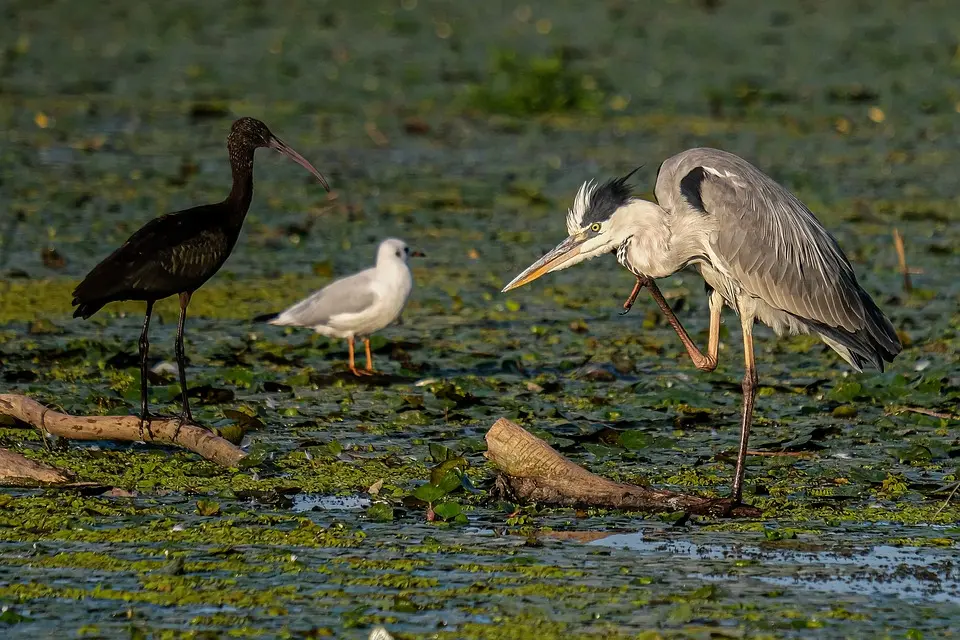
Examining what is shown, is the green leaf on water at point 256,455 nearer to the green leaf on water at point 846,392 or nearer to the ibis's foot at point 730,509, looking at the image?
the ibis's foot at point 730,509

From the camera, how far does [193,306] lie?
1052cm

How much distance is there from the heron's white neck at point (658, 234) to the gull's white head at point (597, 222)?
1 cm

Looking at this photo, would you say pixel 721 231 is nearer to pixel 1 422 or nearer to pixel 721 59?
pixel 1 422

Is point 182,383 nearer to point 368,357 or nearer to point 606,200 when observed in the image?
point 368,357

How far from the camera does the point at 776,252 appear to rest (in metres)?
7.11

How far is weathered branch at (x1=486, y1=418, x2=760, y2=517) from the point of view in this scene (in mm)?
6398

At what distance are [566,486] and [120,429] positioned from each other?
6.42 feet

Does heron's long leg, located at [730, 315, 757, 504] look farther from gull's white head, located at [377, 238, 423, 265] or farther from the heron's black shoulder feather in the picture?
gull's white head, located at [377, 238, 423, 265]

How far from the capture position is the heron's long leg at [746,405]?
21.5 feet

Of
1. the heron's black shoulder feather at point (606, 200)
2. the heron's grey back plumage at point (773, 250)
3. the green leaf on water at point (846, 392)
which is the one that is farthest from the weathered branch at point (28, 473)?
the green leaf on water at point (846, 392)

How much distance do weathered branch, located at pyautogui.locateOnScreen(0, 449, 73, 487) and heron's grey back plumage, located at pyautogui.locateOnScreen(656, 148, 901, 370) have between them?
108 inches

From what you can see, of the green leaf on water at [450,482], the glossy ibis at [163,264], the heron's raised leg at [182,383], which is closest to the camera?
the green leaf on water at [450,482]

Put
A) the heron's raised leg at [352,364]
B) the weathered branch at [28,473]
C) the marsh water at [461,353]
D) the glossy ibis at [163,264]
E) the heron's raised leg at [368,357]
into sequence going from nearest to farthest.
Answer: the marsh water at [461,353] → the weathered branch at [28,473] → the glossy ibis at [163,264] → the heron's raised leg at [352,364] → the heron's raised leg at [368,357]

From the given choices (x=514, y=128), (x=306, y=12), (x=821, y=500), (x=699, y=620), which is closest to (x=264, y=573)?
(x=699, y=620)
